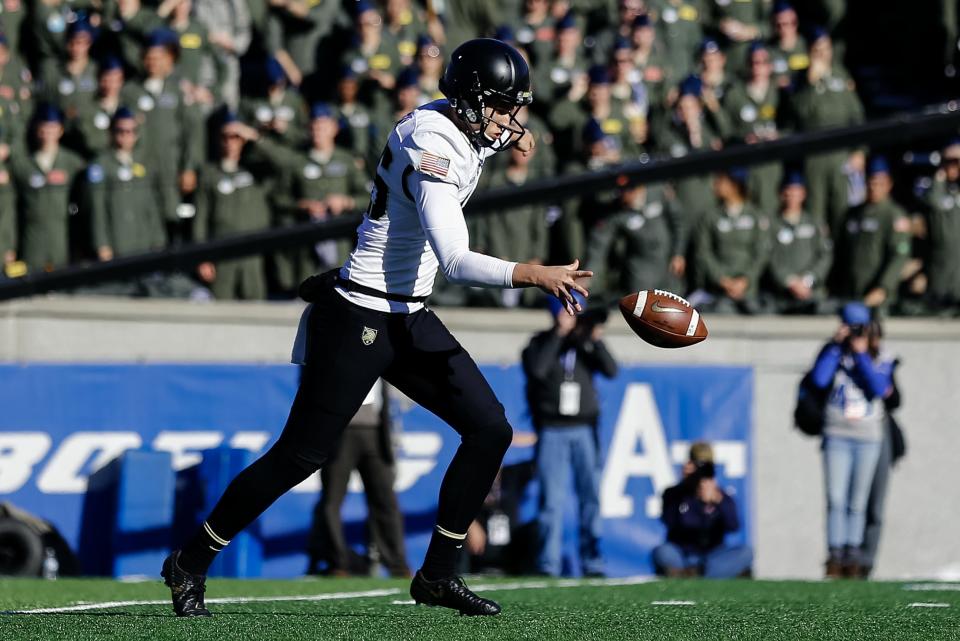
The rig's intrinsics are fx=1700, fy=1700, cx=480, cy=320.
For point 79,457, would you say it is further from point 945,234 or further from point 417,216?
point 945,234

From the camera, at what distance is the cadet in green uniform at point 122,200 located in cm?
1145

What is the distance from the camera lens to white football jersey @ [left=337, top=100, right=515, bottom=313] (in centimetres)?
497

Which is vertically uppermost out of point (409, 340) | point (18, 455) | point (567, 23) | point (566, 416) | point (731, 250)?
point (567, 23)

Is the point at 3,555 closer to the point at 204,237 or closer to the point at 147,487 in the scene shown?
the point at 147,487

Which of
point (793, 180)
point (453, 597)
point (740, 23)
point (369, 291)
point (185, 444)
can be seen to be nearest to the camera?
point (369, 291)

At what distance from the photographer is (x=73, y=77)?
12.1 meters

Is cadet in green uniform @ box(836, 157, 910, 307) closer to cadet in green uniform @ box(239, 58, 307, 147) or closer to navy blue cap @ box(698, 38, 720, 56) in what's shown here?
navy blue cap @ box(698, 38, 720, 56)

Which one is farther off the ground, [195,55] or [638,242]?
[195,55]

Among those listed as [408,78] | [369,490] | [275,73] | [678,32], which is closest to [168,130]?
[275,73]

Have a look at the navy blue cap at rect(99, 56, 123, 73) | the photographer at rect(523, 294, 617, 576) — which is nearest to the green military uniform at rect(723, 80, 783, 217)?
the photographer at rect(523, 294, 617, 576)

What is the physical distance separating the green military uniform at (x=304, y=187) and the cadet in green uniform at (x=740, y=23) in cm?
336

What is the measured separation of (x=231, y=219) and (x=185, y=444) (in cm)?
182

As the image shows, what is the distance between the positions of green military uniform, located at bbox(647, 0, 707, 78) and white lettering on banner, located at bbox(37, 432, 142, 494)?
543 centimetres

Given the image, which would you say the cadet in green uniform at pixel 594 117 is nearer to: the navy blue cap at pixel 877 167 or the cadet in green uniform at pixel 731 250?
the cadet in green uniform at pixel 731 250
